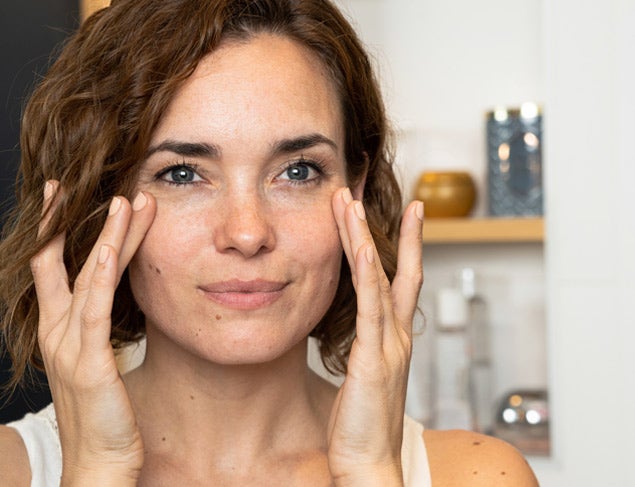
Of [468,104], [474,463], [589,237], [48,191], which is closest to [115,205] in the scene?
[48,191]

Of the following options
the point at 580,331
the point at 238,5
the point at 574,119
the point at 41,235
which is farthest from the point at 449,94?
the point at 41,235

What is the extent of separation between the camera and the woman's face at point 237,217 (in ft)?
3.79

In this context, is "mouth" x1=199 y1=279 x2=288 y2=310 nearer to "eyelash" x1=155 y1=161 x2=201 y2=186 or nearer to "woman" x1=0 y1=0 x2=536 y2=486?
"woman" x1=0 y1=0 x2=536 y2=486

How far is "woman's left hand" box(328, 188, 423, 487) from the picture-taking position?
3.84ft

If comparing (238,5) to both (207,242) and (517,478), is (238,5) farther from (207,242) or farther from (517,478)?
(517,478)

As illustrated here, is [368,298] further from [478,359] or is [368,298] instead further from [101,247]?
[478,359]

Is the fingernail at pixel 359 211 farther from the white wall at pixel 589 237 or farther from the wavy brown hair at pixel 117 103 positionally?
the white wall at pixel 589 237

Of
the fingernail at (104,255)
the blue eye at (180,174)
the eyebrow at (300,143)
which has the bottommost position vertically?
the fingernail at (104,255)

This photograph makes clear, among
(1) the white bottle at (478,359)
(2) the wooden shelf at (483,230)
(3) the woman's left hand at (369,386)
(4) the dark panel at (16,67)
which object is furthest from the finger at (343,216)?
(1) the white bottle at (478,359)

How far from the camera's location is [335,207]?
122cm

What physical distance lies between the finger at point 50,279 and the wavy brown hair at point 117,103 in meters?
0.01

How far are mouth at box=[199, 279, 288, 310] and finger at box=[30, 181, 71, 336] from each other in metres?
0.17

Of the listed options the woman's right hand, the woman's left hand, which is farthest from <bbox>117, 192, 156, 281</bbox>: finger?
the woman's left hand

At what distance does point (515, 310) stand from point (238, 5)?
1353 mm
